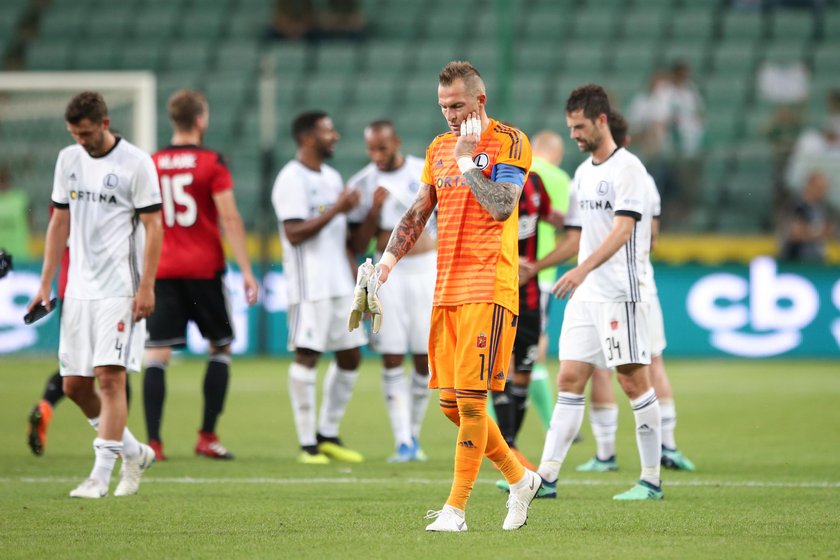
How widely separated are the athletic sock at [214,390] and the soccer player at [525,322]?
211 cm

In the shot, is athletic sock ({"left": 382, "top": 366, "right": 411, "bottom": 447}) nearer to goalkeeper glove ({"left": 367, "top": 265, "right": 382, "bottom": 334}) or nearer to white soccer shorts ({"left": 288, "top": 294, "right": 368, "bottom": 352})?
white soccer shorts ({"left": 288, "top": 294, "right": 368, "bottom": 352})

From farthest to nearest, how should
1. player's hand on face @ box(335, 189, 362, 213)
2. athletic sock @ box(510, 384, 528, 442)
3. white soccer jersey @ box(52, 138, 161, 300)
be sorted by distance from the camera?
player's hand on face @ box(335, 189, 362, 213), athletic sock @ box(510, 384, 528, 442), white soccer jersey @ box(52, 138, 161, 300)

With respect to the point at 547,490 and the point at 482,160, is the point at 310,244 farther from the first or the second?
the point at 482,160

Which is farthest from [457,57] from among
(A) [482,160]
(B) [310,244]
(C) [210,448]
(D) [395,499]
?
(A) [482,160]

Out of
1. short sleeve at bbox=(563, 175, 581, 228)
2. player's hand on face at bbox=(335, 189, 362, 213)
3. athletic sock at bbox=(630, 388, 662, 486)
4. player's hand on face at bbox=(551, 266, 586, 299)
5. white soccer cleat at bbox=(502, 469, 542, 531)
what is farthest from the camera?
player's hand on face at bbox=(335, 189, 362, 213)

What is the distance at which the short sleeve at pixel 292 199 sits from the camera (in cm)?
957

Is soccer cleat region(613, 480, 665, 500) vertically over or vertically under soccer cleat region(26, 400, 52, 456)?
under

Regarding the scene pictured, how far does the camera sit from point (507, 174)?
6188 mm

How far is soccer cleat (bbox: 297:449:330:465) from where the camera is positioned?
9.30 metres

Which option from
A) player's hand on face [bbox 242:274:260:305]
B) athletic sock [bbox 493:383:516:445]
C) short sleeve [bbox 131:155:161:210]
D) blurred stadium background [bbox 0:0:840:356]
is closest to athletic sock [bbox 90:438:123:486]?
short sleeve [bbox 131:155:161:210]

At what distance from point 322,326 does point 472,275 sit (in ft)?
11.6

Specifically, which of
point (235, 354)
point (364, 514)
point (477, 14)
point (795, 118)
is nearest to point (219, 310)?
point (364, 514)

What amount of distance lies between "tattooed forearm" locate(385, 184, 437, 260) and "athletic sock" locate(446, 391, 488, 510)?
78 cm

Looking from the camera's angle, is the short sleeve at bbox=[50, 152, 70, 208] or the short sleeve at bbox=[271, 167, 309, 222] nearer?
the short sleeve at bbox=[50, 152, 70, 208]
